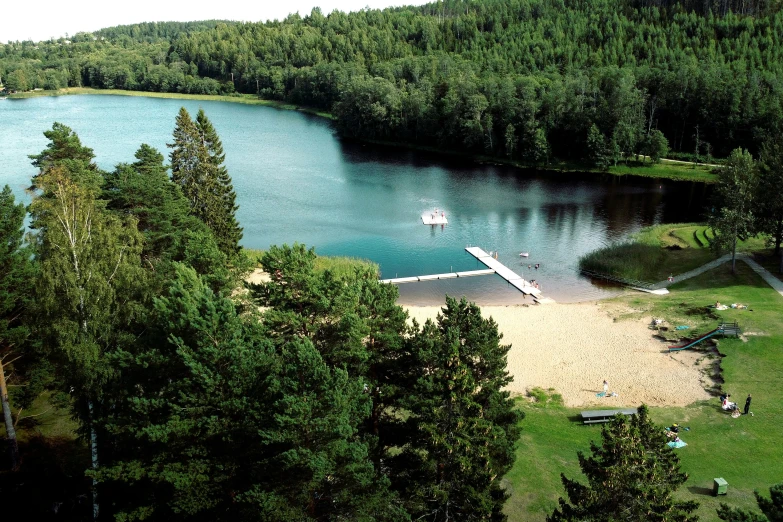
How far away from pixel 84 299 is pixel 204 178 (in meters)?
28.5

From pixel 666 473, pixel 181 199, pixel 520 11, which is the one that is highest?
pixel 520 11

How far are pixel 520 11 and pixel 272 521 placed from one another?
16312 cm

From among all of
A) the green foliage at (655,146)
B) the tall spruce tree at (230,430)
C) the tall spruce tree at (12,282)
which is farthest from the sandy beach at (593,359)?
the green foliage at (655,146)

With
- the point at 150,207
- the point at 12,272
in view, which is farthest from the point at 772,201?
the point at 12,272

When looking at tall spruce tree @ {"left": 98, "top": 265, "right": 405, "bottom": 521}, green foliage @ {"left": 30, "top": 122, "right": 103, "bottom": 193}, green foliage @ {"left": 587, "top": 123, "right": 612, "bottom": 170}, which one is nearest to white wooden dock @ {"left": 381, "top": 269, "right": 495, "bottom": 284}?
green foliage @ {"left": 30, "top": 122, "right": 103, "bottom": 193}

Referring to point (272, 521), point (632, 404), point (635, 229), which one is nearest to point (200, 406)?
point (272, 521)

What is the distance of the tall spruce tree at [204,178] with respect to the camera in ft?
154

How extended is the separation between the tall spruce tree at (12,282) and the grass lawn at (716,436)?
19.6m

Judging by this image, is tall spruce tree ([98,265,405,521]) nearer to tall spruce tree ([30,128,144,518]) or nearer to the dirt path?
tall spruce tree ([30,128,144,518])

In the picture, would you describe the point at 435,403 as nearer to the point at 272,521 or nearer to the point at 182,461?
the point at 272,521

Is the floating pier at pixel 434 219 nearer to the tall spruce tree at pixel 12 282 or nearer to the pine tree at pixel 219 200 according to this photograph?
the pine tree at pixel 219 200

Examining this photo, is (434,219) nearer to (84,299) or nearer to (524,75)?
(84,299)

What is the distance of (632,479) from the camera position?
1470 centimetres

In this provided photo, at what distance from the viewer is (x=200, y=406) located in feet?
61.7
